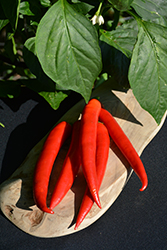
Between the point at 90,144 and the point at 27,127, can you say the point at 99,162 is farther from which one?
the point at 27,127

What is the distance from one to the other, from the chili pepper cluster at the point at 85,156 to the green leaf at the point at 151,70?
161mm

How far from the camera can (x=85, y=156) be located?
827 mm

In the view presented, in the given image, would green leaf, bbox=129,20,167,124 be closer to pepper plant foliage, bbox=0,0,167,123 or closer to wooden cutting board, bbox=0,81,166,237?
pepper plant foliage, bbox=0,0,167,123

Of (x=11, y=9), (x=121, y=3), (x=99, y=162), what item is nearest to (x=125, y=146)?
(x=99, y=162)

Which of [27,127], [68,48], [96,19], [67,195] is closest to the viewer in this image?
[68,48]

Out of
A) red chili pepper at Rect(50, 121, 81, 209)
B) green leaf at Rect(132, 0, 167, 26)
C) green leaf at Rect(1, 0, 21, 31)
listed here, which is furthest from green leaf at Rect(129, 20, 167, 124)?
green leaf at Rect(1, 0, 21, 31)

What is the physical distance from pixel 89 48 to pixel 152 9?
0.41 meters

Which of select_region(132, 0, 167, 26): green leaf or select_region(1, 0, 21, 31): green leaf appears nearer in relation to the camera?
select_region(1, 0, 21, 31): green leaf

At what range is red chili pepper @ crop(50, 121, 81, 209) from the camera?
2.60ft

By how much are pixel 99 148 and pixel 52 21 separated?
1.45ft

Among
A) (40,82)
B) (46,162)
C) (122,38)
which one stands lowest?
(46,162)

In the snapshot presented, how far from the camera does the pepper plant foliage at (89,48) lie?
760mm

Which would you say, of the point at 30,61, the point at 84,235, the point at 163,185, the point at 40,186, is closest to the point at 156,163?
the point at 163,185

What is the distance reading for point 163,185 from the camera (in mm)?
1016
